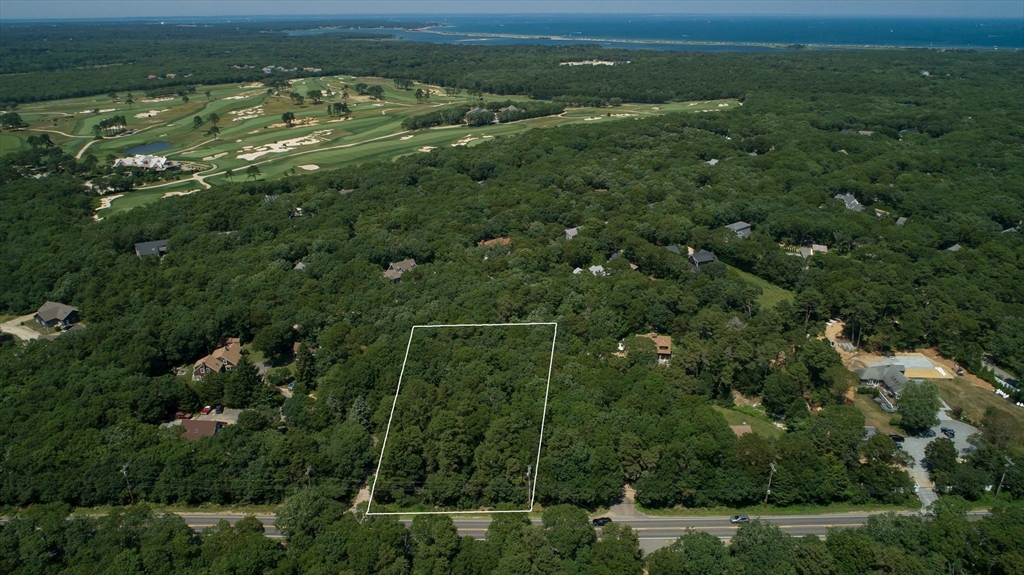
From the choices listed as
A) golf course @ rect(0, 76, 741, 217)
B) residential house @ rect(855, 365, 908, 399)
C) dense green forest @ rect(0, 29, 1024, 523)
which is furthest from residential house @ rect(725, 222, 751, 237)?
golf course @ rect(0, 76, 741, 217)

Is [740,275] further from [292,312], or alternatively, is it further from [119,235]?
[119,235]

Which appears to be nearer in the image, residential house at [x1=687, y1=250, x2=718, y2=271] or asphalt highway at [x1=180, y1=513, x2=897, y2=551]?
asphalt highway at [x1=180, y1=513, x2=897, y2=551]

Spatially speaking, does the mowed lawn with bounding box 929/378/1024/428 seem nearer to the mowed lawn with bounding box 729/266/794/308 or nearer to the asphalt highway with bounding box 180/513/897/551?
the mowed lawn with bounding box 729/266/794/308

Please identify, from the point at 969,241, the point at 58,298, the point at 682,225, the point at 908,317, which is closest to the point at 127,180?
the point at 58,298

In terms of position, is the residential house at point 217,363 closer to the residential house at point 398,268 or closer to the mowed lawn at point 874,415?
the residential house at point 398,268

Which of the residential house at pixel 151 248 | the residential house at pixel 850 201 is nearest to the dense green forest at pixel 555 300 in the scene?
the residential house at pixel 850 201

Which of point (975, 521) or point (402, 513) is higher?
point (975, 521)

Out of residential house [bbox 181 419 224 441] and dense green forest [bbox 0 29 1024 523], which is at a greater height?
dense green forest [bbox 0 29 1024 523]
